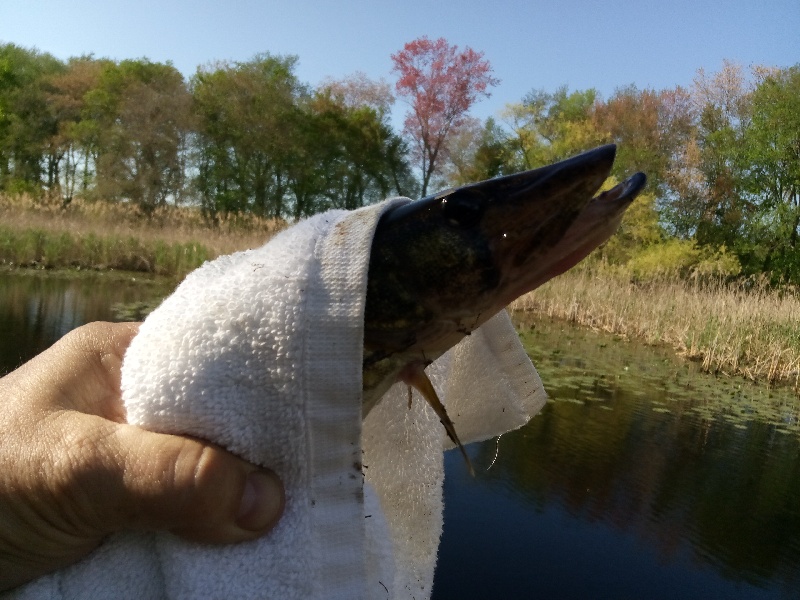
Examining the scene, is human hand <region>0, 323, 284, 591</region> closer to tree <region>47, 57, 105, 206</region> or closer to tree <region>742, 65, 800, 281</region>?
tree <region>742, 65, 800, 281</region>

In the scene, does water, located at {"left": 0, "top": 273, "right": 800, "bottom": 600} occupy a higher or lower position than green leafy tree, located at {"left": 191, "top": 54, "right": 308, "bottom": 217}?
lower

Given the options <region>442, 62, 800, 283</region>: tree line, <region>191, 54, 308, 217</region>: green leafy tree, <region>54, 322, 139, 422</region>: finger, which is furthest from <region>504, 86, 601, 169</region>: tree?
<region>54, 322, 139, 422</region>: finger

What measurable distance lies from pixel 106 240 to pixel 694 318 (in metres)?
7.81

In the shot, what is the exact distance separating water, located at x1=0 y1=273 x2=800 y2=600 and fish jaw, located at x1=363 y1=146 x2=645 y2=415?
4.24ft

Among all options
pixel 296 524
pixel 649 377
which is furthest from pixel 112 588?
pixel 649 377

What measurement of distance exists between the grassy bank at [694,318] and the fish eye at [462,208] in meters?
5.72

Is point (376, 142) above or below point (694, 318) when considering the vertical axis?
above

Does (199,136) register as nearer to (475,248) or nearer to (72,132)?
(72,132)

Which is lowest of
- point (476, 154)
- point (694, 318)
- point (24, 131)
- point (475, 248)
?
point (694, 318)

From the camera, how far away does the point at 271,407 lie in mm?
581

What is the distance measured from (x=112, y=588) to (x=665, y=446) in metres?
2.82

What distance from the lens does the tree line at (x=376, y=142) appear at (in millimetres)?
12508

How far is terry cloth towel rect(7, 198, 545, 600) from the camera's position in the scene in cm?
57

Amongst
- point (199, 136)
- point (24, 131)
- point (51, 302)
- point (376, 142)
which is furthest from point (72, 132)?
point (51, 302)
